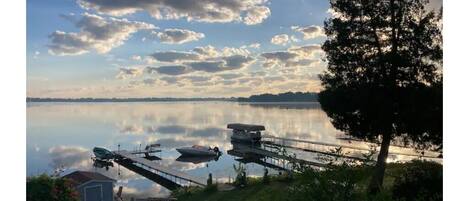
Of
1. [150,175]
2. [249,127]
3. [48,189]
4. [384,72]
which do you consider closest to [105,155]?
[150,175]

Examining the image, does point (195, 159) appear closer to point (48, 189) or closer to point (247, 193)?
point (247, 193)

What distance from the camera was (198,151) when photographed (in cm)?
→ 3175

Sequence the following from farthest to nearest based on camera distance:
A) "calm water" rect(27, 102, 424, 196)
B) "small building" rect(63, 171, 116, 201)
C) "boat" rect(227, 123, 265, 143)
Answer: "boat" rect(227, 123, 265, 143), "calm water" rect(27, 102, 424, 196), "small building" rect(63, 171, 116, 201)

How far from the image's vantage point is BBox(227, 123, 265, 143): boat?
3080cm

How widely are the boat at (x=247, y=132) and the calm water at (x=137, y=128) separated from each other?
0.57 metres

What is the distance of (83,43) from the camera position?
29.3ft

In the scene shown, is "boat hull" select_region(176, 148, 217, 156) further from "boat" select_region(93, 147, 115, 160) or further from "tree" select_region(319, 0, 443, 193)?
"tree" select_region(319, 0, 443, 193)

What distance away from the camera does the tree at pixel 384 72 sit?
8.67 meters

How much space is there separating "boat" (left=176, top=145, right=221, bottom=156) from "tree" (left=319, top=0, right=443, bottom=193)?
22073 millimetres

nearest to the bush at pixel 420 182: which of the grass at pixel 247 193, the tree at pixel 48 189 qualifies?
the grass at pixel 247 193

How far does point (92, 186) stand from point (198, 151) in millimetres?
21887

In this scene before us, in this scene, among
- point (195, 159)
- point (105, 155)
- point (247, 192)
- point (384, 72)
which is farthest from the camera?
point (195, 159)

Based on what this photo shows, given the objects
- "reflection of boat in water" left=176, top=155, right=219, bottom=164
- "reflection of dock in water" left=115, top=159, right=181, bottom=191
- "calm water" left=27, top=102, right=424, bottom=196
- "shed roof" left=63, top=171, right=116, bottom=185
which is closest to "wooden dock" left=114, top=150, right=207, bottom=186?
"reflection of dock in water" left=115, top=159, right=181, bottom=191

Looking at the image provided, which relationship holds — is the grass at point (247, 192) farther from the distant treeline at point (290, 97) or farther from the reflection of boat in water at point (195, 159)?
the reflection of boat in water at point (195, 159)
